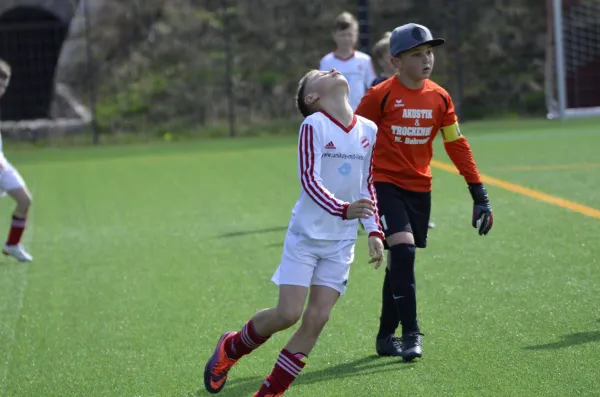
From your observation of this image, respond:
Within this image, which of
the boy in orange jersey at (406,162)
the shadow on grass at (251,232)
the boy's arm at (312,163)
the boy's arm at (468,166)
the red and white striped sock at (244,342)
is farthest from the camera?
the shadow on grass at (251,232)

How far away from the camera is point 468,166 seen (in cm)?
616

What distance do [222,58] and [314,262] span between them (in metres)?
20.0

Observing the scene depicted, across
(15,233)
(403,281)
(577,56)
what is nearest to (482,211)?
(403,281)

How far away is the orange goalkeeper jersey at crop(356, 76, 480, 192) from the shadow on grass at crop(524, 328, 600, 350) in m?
0.98

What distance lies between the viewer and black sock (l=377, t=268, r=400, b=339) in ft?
19.8

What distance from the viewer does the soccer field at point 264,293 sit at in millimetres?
5578

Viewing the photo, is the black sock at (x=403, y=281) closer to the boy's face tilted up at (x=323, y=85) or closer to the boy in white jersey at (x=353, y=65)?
the boy's face tilted up at (x=323, y=85)

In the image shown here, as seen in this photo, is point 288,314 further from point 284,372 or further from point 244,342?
point 244,342

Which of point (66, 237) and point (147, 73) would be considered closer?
point (66, 237)

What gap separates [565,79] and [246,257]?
1575 cm

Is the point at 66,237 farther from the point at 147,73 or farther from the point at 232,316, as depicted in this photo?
the point at 147,73

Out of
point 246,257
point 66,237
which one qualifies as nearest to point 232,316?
point 246,257

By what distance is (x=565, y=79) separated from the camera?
2356 cm

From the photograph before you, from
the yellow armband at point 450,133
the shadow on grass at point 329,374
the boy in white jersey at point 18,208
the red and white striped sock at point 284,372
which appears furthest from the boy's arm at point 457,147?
the boy in white jersey at point 18,208
